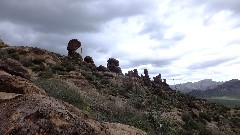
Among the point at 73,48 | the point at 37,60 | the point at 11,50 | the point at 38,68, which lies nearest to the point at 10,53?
the point at 11,50

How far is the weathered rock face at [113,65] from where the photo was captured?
6869 cm

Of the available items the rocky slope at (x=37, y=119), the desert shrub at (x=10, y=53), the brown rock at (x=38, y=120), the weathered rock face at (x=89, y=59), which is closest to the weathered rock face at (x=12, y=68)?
the rocky slope at (x=37, y=119)

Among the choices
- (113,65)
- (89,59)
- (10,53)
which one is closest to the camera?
(10,53)

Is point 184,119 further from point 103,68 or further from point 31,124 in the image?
point 31,124

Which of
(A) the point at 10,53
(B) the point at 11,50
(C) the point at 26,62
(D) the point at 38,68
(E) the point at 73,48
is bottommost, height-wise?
(D) the point at 38,68

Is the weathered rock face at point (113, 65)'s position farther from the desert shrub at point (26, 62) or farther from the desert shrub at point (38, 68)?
the desert shrub at point (38, 68)

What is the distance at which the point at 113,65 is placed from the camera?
70750mm

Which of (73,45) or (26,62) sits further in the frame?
(73,45)

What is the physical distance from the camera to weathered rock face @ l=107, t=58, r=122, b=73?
68.7 m

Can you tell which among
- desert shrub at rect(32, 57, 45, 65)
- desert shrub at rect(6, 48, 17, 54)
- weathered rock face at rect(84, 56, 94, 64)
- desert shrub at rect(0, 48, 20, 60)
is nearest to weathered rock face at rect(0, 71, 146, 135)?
desert shrub at rect(0, 48, 20, 60)

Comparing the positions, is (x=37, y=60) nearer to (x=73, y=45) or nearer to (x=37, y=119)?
(x=73, y=45)

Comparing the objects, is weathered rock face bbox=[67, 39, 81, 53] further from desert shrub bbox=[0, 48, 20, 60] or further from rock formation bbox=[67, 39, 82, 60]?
desert shrub bbox=[0, 48, 20, 60]

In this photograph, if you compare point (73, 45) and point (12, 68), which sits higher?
point (73, 45)

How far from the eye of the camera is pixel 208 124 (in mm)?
40156
